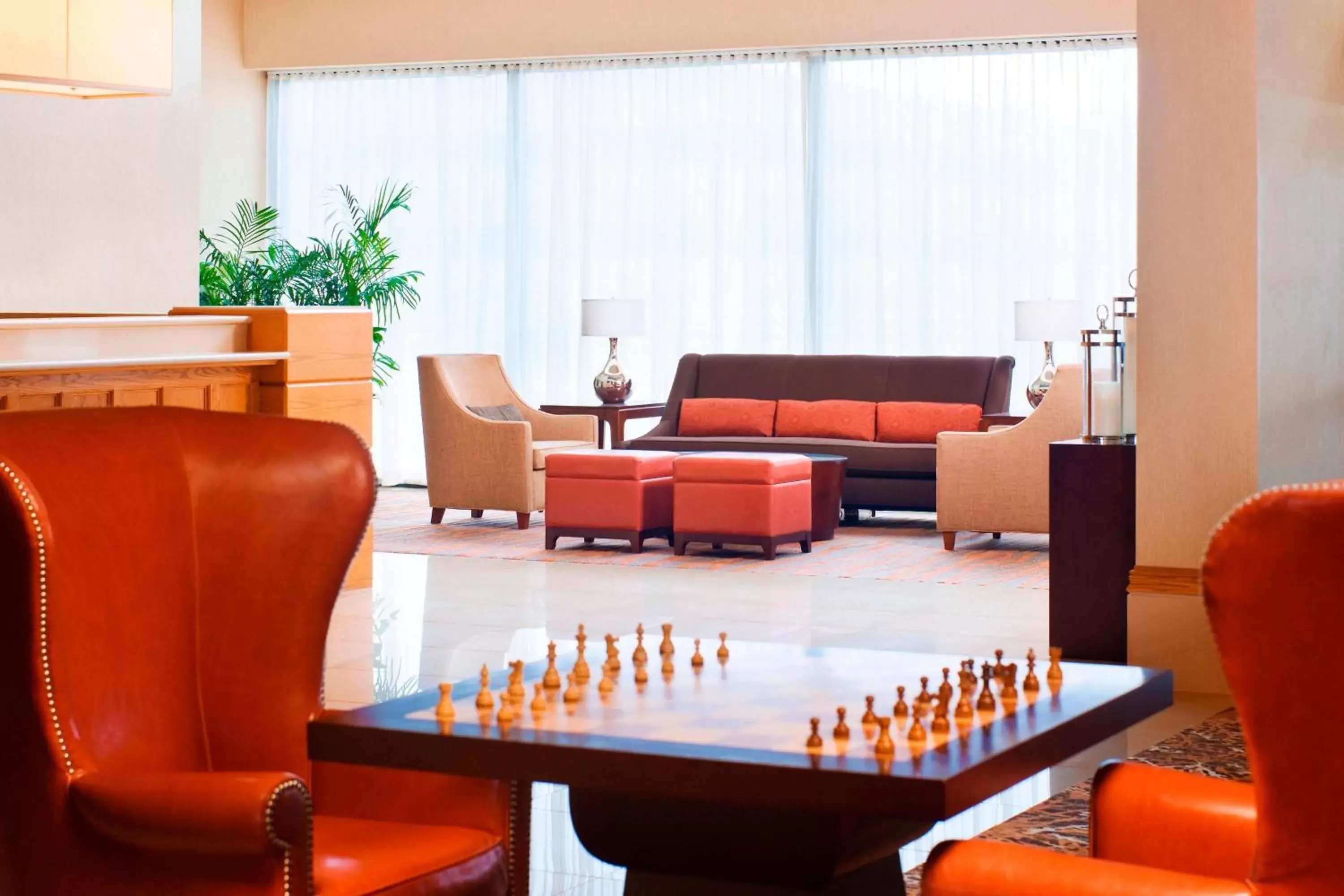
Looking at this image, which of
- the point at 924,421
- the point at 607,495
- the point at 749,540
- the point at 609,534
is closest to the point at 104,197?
the point at 607,495

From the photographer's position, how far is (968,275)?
1108 cm

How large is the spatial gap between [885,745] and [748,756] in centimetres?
15

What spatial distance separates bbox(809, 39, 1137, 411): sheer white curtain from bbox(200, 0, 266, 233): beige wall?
13.5ft

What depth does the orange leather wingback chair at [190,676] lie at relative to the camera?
2.22 meters

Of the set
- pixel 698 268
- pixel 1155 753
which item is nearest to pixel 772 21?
pixel 698 268

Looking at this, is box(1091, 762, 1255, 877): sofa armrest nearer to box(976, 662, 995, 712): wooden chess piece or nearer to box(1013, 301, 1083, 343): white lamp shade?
box(976, 662, 995, 712): wooden chess piece

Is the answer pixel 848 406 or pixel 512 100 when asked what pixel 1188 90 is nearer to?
pixel 848 406

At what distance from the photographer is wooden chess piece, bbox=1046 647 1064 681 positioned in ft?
7.88

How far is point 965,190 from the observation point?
36.3 feet

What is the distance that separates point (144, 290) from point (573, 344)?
3.75 m

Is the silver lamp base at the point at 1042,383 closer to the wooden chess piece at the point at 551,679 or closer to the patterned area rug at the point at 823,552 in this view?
the patterned area rug at the point at 823,552

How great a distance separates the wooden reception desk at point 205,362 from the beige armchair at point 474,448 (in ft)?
6.46

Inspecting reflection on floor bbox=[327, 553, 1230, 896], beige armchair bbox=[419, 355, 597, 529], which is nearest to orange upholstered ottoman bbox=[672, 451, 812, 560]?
reflection on floor bbox=[327, 553, 1230, 896]

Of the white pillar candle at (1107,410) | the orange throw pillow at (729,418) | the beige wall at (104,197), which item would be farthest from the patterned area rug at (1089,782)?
the beige wall at (104,197)
